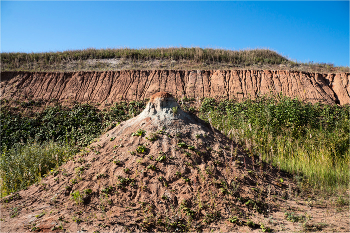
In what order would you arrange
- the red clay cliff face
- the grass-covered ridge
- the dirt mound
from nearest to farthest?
the dirt mound → the grass-covered ridge → the red clay cliff face

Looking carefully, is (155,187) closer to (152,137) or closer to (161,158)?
(161,158)

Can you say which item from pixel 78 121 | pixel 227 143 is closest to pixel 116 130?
pixel 227 143

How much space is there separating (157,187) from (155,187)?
0.04 meters

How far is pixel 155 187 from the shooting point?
513 cm

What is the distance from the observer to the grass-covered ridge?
7.07m

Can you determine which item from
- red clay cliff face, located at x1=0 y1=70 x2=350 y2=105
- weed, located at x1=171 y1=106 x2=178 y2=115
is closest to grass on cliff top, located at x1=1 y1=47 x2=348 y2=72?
red clay cliff face, located at x1=0 y1=70 x2=350 y2=105

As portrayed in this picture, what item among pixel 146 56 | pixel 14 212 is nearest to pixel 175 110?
pixel 14 212

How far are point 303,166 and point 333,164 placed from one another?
5.37 ft

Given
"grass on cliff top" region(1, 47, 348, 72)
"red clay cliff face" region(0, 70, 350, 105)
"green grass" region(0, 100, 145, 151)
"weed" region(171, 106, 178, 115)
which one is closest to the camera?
"weed" region(171, 106, 178, 115)

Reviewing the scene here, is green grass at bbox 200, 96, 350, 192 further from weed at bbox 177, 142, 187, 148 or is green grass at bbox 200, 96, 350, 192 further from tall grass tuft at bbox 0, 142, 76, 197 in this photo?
tall grass tuft at bbox 0, 142, 76, 197

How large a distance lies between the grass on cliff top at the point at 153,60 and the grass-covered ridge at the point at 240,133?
20.7 ft

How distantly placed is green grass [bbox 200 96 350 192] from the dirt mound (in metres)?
0.85

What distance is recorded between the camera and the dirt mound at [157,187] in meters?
4.44

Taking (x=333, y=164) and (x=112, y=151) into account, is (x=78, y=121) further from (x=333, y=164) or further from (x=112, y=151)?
(x=333, y=164)
